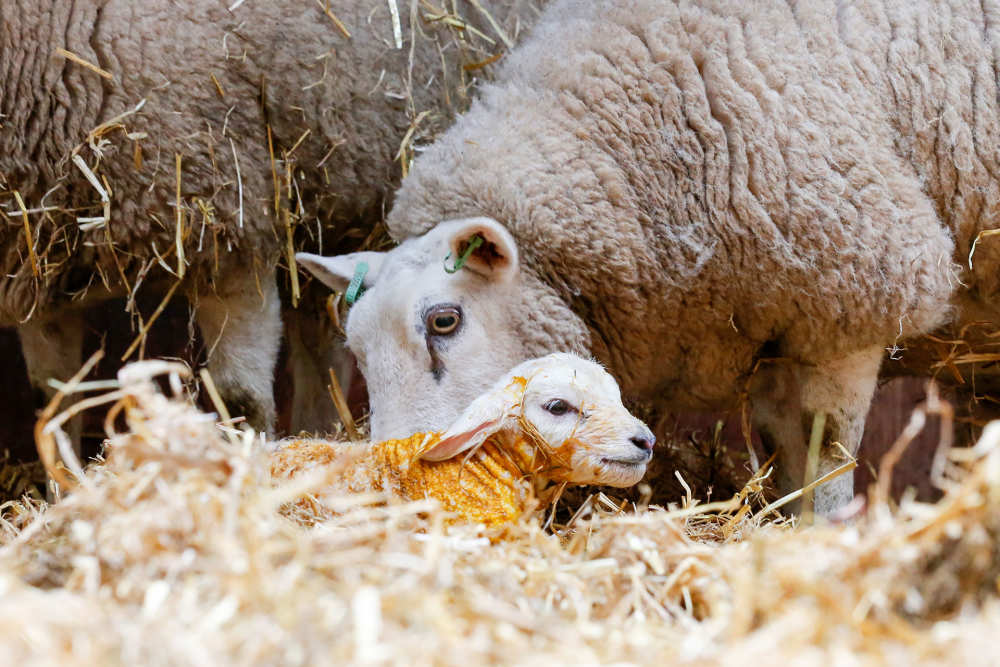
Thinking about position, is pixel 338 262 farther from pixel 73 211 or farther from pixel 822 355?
pixel 822 355

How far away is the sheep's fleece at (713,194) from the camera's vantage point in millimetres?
3090

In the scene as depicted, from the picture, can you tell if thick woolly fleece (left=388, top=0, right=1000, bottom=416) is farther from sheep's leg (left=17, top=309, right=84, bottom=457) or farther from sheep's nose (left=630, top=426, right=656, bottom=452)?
sheep's leg (left=17, top=309, right=84, bottom=457)

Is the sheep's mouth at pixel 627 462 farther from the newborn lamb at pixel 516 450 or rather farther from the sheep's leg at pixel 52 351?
the sheep's leg at pixel 52 351

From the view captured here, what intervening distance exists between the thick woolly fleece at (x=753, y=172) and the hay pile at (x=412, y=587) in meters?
1.39

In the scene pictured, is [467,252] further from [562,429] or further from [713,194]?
[713,194]

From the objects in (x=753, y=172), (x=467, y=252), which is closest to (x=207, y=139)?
(x=467, y=252)

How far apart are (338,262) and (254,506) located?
188 cm

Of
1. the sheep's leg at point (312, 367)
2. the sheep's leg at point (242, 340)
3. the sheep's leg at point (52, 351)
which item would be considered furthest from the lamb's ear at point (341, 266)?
the sheep's leg at point (52, 351)

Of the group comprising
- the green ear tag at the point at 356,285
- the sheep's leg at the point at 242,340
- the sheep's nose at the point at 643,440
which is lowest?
the sheep's leg at the point at 242,340

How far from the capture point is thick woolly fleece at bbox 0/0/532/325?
11.2 ft

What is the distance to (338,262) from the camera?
3.42 metres

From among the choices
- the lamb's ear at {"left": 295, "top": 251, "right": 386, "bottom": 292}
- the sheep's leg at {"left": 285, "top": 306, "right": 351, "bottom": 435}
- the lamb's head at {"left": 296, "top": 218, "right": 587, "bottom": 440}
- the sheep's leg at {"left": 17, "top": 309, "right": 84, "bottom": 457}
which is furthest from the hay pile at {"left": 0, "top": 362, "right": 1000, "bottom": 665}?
the sheep's leg at {"left": 285, "top": 306, "right": 351, "bottom": 435}

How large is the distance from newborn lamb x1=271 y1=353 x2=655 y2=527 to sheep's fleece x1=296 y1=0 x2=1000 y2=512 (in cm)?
32

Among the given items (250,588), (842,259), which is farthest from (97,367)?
(250,588)
